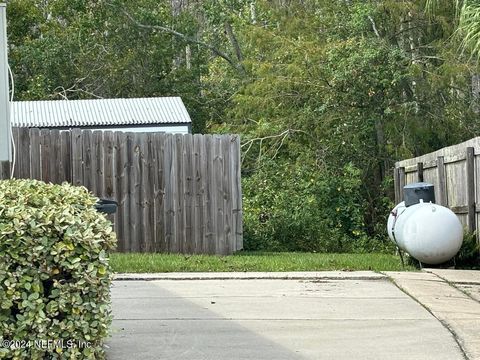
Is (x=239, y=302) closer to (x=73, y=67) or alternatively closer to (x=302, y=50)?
(x=302, y=50)

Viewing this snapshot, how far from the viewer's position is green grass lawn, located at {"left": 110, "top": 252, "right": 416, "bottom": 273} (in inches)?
459

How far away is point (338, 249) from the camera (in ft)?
59.7

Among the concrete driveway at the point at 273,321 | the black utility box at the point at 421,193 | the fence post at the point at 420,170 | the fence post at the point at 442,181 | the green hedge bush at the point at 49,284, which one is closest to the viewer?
the green hedge bush at the point at 49,284

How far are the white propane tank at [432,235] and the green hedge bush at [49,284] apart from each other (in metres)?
7.98

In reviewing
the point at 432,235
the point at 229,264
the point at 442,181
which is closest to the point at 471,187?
the point at 432,235

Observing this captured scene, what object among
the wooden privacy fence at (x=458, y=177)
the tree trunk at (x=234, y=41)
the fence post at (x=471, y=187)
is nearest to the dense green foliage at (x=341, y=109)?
the wooden privacy fence at (x=458, y=177)

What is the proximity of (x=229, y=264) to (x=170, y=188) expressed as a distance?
265cm

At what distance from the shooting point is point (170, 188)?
14.6 m

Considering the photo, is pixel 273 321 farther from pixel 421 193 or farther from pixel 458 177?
pixel 458 177

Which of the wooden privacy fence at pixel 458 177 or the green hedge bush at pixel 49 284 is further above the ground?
the wooden privacy fence at pixel 458 177

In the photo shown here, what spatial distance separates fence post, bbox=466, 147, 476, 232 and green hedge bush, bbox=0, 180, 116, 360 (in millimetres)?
8548

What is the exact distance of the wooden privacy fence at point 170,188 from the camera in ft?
47.2

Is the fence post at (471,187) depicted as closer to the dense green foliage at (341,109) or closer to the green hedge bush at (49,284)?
the dense green foliage at (341,109)

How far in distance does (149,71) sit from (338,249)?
633 inches
